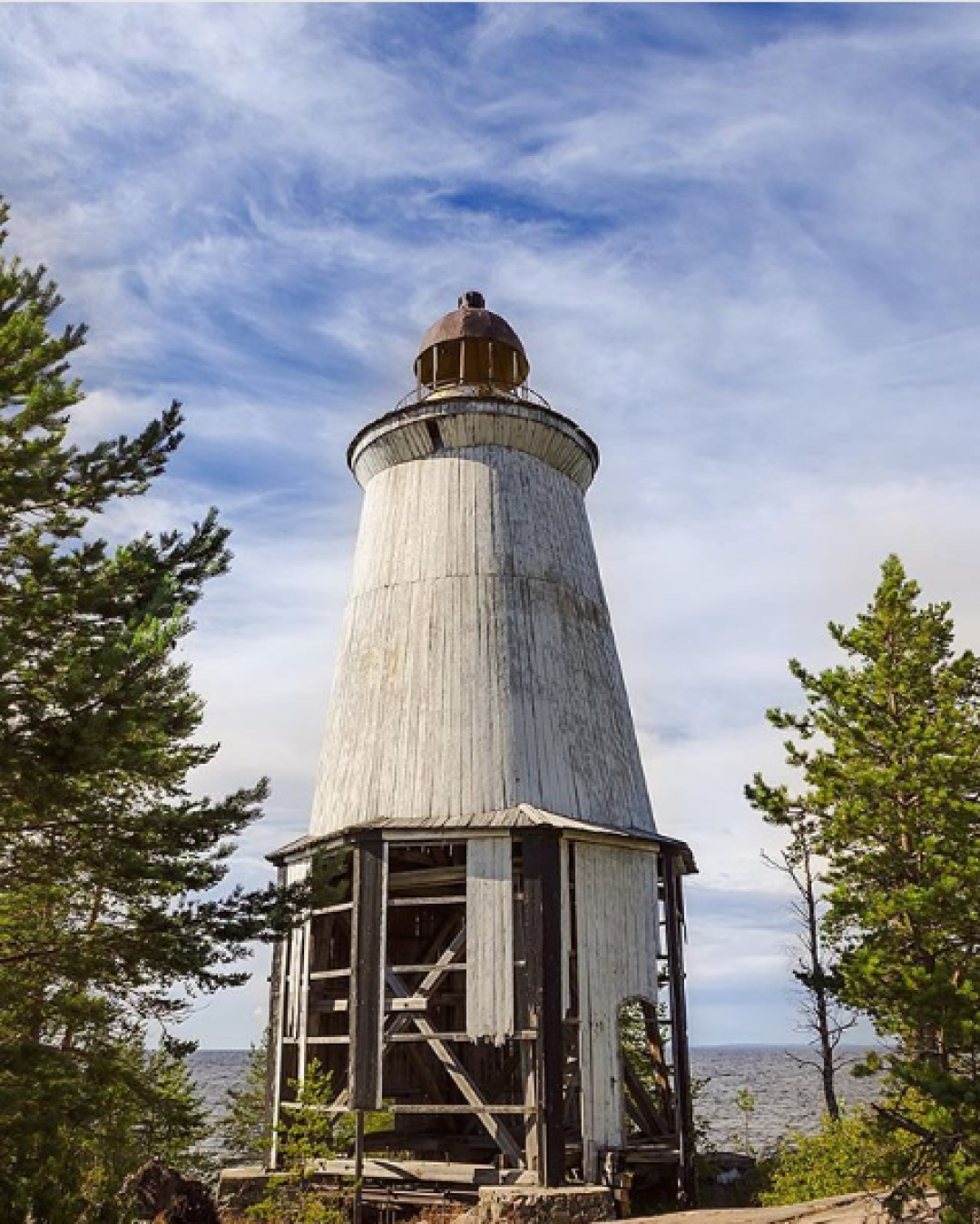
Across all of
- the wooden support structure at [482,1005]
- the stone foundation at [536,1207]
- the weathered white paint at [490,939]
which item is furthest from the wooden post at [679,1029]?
the weathered white paint at [490,939]

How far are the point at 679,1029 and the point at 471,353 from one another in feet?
49.0

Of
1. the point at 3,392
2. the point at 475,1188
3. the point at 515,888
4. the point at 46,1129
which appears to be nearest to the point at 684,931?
the point at 515,888

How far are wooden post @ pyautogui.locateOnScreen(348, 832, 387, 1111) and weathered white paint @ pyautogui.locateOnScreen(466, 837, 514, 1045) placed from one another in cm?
150

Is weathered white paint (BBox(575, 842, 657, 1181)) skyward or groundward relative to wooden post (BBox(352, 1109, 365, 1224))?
skyward

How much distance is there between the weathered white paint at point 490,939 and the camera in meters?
16.3

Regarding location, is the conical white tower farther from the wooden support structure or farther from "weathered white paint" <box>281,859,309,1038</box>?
"weathered white paint" <box>281,859,309,1038</box>

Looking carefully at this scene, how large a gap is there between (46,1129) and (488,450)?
47.1 feet

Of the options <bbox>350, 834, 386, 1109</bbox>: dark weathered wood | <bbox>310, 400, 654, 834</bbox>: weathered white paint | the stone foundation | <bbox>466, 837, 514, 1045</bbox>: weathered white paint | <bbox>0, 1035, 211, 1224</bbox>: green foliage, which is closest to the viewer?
<bbox>0, 1035, 211, 1224</bbox>: green foliage

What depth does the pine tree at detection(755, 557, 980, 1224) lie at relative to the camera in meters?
12.1

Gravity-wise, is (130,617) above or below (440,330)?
below

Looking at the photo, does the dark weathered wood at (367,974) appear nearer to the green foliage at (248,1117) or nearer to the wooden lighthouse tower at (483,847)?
the wooden lighthouse tower at (483,847)

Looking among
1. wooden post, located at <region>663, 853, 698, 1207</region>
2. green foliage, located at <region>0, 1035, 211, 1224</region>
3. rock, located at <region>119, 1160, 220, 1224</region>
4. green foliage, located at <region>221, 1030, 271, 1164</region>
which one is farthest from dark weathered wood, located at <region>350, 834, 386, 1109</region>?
green foliage, located at <region>221, 1030, 271, 1164</region>

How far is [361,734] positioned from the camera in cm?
1948

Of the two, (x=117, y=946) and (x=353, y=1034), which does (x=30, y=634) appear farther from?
(x=353, y=1034)
